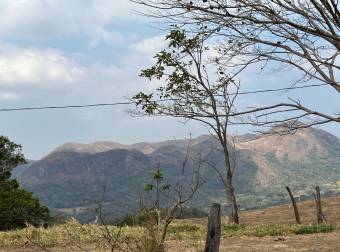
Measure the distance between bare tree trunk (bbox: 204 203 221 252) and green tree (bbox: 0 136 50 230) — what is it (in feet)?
47.6

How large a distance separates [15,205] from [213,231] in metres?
17.7

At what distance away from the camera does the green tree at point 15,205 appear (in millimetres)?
22734

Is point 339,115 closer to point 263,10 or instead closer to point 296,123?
point 296,123

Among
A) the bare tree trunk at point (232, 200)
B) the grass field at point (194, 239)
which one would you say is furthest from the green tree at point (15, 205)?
the bare tree trunk at point (232, 200)

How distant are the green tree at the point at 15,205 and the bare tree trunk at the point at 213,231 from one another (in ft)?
47.6

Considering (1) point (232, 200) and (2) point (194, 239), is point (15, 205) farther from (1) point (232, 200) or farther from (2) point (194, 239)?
(2) point (194, 239)

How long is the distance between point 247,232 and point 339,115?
7.86 m

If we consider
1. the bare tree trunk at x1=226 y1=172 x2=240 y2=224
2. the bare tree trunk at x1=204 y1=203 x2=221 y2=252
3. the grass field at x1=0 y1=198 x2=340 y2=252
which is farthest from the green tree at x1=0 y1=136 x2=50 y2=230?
the bare tree trunk at x1=204 y1=203 x2=221 y2=252

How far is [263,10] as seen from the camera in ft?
23.5

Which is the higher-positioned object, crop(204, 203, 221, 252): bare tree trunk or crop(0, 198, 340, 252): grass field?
crop(204, 203, 221, 252): bare tree trunk

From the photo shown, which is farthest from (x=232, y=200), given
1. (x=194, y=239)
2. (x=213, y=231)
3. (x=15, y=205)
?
(x=213, y=231)

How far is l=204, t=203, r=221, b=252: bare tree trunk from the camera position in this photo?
758 cm

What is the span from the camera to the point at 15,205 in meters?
23.5

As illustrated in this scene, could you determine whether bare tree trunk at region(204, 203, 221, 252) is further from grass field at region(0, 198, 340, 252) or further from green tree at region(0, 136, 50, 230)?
green tree at region(0, 136, 50, 230)
